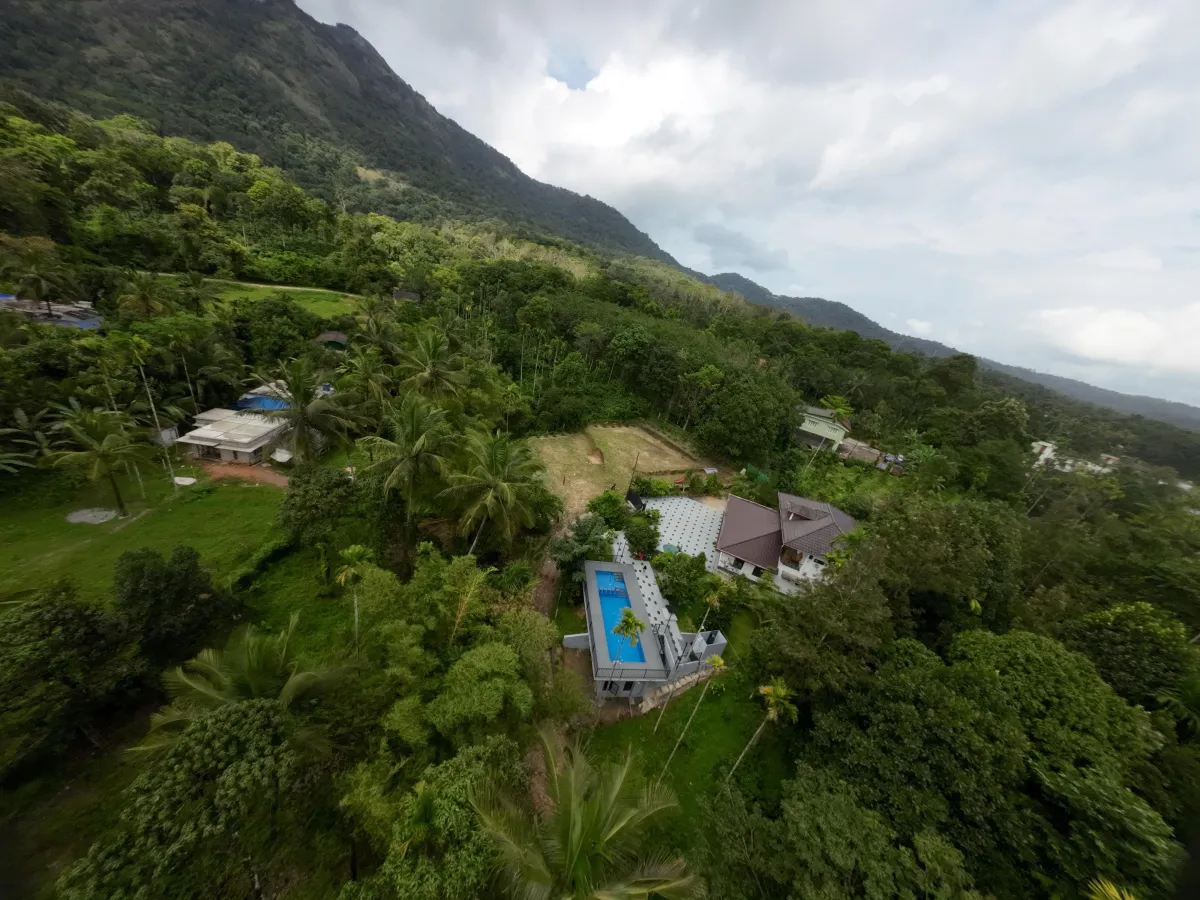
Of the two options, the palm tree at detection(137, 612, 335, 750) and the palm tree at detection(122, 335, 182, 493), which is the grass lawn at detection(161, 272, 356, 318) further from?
the palm tree at detection(137, 612, 335, 750)

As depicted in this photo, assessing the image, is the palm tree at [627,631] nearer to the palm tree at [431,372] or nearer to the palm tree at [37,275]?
the palm tree at [431,372]

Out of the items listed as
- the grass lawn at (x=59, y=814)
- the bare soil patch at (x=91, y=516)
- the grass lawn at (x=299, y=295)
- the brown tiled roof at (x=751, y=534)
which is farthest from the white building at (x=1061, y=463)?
the grass lawn at (x=299, y=295)

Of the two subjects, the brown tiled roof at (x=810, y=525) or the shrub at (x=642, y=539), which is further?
the shrub at (x=642, y=539)

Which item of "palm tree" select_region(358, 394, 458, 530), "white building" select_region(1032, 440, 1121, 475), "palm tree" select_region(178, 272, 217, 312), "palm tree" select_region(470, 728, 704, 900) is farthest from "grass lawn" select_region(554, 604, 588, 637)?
"white building" select_region(1032, 440, 1121, 475)

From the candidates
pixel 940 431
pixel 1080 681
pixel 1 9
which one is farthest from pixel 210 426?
pixel 1 9

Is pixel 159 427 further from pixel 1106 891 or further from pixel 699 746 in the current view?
pixel 1106 891
